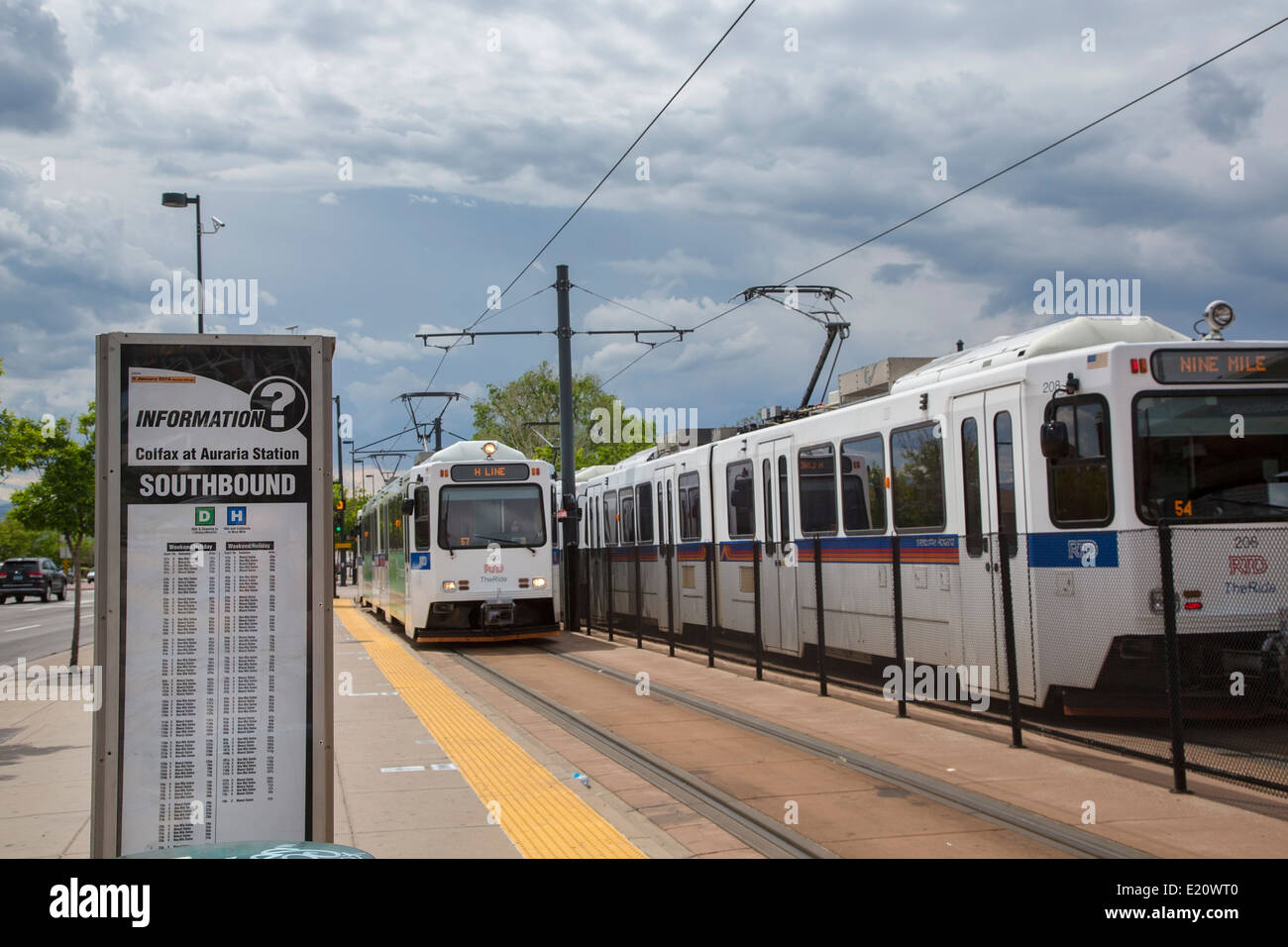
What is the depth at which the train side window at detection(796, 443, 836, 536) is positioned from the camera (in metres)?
13.7

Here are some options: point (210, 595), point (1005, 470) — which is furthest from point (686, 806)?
point (1005, 470)

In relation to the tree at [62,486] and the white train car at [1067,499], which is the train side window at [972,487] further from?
the tree at [62,486]

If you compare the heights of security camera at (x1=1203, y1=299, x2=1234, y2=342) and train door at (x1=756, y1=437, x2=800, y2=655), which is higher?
security camera at (x1=1203, y1=299, x2=1234, y2=342)

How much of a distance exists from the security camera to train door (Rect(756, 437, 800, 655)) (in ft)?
18.3

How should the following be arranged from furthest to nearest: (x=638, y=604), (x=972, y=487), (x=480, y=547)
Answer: (x=480, y=547) < (x=638, y=604) < (x=972, y=487)

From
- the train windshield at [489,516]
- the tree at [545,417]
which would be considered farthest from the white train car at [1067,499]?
the tree at [545,417]

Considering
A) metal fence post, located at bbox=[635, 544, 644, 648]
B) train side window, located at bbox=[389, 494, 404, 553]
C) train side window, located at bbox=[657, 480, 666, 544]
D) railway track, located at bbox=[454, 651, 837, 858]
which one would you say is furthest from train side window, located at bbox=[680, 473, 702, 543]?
train side window, located at bbox=[389, 494, 404, 553]

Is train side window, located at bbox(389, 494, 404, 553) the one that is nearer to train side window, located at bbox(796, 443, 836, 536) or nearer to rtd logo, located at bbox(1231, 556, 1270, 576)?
train side window, located at bbox(796, 443, 836, 536)

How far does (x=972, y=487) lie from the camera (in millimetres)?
10812

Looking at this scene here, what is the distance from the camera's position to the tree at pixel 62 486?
16312mm

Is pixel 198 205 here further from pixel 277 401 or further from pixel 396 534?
pixel 277 401

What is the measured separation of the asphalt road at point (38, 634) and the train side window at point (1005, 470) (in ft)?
34.3

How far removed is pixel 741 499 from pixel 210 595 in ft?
38.9
